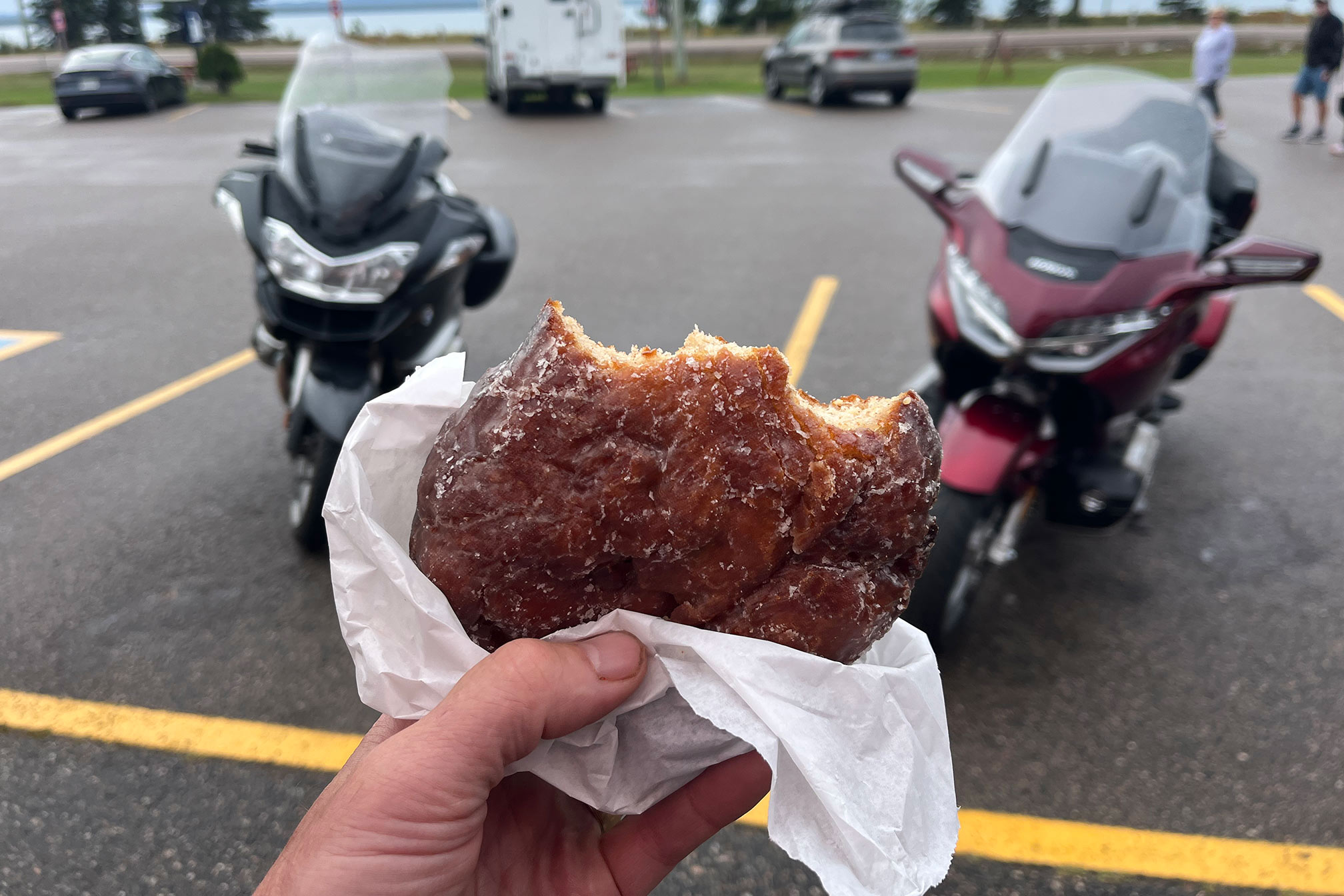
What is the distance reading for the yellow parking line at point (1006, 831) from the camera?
2.41m

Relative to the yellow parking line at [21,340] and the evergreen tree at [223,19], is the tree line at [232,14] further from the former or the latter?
the yellow parking line at [21,340]

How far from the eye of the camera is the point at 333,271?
3371 millimetres

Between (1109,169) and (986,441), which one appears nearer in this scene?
(986,441)

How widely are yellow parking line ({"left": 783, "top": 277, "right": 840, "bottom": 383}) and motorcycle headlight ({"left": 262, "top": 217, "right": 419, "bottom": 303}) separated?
8.27 ft

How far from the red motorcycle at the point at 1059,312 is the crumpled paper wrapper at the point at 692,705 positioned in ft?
5.13

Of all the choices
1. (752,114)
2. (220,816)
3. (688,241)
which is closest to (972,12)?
(752,114)

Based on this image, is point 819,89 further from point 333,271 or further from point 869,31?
point 333,271

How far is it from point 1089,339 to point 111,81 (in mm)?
21310

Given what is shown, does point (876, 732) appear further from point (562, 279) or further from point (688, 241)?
point (688, 241)

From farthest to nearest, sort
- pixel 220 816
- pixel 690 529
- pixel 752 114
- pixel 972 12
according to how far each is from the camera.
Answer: pixel 972 12
pixel 752 114
pixel 220 816
pixel 690 529

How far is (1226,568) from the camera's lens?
146 inches

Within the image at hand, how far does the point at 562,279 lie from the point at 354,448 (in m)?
6.23

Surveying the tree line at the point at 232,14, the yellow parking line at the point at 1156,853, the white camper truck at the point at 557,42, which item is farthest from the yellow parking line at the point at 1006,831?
the tree line at the point at 232,14

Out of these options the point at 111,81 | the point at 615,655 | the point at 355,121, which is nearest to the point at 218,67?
the point at 111,81
